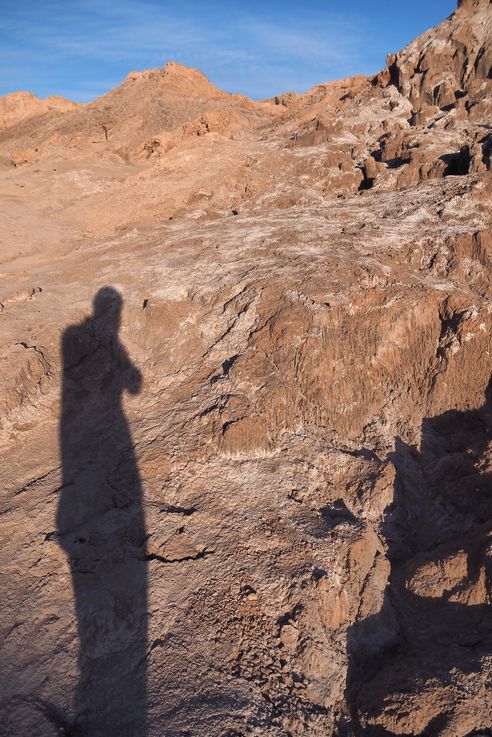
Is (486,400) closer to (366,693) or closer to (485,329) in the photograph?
(485,329)

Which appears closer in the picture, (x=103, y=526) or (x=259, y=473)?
(x=103, y=526)

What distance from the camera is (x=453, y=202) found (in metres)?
8.91

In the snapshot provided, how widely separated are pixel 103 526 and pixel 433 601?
3713mm

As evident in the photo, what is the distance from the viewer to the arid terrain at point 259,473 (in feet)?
13.3

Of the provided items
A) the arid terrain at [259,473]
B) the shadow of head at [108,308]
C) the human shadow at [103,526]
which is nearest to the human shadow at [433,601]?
the arid terrain at [259,473]

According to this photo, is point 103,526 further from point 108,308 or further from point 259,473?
point 108,308

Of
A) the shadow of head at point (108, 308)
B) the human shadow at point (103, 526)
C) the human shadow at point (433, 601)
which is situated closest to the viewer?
the human shadow at point (433, 601)

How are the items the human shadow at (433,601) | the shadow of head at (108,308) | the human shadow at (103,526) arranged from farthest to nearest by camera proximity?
1. the shadow of head at (108,308)
2. the human shadow at (103,526)
3. the human shadow at (433,601)

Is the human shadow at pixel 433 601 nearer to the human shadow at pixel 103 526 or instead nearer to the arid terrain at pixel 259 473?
the arid terrain at pixel 259 473

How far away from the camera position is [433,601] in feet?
15.0

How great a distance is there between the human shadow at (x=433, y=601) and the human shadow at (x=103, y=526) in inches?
77.4

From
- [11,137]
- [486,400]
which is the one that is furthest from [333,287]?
[11,137]

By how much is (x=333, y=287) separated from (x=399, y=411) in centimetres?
215

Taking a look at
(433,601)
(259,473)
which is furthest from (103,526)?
(433,601)
